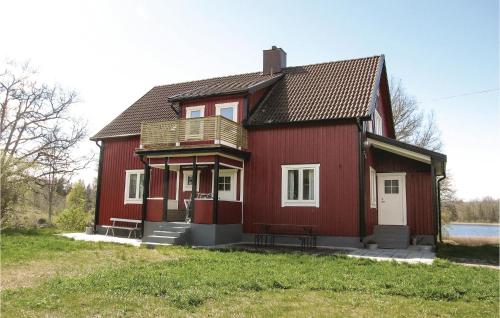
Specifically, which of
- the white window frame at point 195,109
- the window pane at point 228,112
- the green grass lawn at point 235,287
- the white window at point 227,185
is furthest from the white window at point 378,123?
the green grass lawn at point 235,287

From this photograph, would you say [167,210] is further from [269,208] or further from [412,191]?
[412,191]

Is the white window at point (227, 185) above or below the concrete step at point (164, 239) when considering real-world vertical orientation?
above

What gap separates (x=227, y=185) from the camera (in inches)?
632

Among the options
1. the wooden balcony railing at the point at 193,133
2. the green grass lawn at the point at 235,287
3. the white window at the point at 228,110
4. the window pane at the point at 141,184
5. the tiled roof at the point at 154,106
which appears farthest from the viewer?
the tiled roof at the point at 154,106

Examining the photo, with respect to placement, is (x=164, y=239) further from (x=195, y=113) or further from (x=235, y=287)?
(x=235, y=287)

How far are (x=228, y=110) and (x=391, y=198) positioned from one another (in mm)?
7601

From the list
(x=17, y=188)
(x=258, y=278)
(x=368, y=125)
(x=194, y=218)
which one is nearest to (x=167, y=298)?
(x=258, y=278)

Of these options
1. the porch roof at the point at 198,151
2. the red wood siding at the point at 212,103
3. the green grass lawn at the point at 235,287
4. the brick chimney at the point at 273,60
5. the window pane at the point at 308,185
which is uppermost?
the brick chimney at the point at 273,60

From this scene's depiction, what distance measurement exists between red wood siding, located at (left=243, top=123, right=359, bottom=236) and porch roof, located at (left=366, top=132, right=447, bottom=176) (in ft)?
4.75

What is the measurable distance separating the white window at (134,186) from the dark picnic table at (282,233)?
5801mm

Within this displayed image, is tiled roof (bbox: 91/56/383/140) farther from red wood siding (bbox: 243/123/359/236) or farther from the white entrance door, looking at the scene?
the white entrance door

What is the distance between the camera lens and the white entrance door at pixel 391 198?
16734 mm

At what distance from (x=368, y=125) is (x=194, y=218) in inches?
305

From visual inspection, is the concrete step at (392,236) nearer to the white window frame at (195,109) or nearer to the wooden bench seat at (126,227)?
the white window frame at (195,109)
